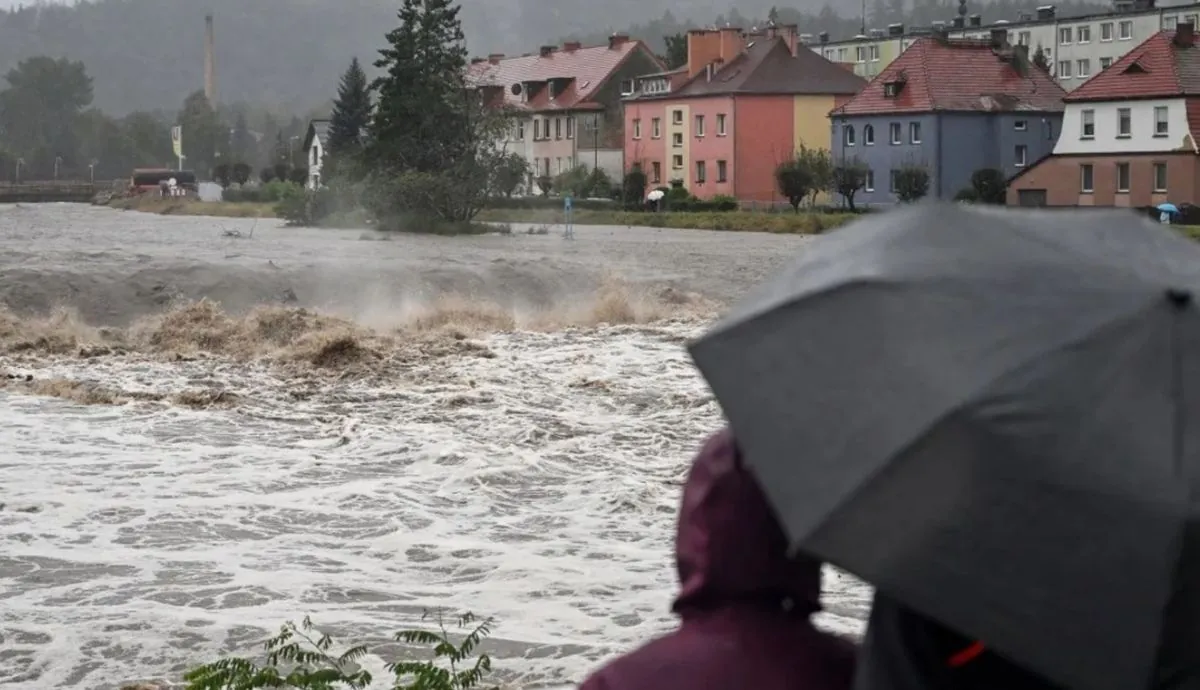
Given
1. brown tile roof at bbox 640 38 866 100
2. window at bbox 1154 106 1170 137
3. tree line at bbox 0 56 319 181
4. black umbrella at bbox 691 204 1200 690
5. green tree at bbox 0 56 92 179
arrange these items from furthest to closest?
green tree at bbox 0 56 92 179 < tree line at bbox 0 56 319 181 < brown tile roof at bbox 640 38 866 100 < window at bbox 1154 106 1170 137 < black umbrella at bbox 691 204 1200 690

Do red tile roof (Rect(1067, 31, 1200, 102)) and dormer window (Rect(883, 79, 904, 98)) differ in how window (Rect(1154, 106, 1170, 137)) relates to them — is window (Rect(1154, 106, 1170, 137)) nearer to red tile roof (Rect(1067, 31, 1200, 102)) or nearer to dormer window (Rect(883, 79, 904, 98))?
red tile roof (Rect(1067, 31, 1200, 102))

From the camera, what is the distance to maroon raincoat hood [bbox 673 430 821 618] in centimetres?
232

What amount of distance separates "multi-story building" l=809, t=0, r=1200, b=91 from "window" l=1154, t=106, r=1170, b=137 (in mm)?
34340

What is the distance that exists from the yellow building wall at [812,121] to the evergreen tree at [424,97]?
24098mm

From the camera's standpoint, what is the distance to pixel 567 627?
10781mm

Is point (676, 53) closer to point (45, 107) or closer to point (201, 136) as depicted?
point (201, 136)

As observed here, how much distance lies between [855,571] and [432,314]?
28921 mm

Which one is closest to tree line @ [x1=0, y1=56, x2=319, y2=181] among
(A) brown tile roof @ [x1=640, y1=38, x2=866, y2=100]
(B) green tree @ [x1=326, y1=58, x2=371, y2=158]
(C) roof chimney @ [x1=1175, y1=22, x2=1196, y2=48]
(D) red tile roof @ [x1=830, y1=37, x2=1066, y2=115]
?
(B) green tree @ [x1=326, y1=58, x2=371, y2=158]

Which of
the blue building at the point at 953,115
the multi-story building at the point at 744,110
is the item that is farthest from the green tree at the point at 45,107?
the blue building at the point at 953,115

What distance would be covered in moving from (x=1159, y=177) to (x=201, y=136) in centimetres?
10909

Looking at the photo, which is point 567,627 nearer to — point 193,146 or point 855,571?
point 855,571

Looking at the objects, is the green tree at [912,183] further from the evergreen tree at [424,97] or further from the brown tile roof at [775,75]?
the evergreen tree at [424,97]

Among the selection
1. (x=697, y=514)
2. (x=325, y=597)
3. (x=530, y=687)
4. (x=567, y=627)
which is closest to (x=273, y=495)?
(x=325, y=597)

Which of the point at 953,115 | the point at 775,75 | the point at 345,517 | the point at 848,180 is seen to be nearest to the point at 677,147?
the point at 775,75
